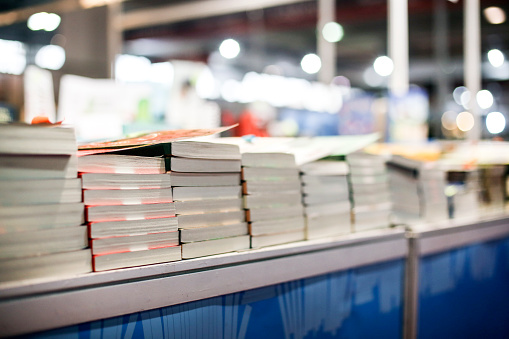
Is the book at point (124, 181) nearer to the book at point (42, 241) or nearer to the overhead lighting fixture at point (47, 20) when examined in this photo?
the book at point (42, 241)

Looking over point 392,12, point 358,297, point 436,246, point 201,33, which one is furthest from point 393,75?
point 201,33

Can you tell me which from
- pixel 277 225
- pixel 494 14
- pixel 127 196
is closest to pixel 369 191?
pixel 277 225

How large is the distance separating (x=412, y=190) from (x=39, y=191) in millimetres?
1454

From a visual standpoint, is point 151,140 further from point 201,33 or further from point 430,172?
point 201,33

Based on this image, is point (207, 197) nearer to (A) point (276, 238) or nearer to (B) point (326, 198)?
(A) point (276, 238)

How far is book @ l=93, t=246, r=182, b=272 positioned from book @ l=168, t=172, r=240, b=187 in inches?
6.3

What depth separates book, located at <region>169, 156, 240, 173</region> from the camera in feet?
3.84

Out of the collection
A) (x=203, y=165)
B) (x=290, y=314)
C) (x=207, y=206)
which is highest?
(x=203, y=165)

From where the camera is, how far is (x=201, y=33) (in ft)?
38.3

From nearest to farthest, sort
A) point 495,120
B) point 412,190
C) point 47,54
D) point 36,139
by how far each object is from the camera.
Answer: point 36,139 < point 412,190 < point 47,54 < point 495,120

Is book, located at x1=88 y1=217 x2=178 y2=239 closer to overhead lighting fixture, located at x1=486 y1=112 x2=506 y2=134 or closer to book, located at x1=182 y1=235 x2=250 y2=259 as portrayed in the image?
book, located at x1=182 y1=235 x2=250 y2=259

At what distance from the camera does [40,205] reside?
0.98 m

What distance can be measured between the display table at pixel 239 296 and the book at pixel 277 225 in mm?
55

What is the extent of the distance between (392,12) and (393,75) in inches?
31.3
